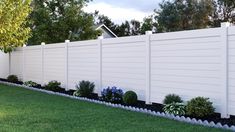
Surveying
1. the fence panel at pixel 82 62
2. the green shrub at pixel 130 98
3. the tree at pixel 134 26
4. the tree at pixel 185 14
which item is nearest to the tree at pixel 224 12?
the tree at pixel 185 14

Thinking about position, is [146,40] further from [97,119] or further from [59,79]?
[59,79]

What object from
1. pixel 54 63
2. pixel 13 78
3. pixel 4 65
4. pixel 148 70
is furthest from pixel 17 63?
pixel 148 70

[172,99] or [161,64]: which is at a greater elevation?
[161,64]

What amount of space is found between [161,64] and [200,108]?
231cm

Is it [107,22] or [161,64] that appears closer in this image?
[161,64]

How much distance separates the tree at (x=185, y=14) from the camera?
36125 millimetres

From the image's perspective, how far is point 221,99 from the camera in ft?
29.5

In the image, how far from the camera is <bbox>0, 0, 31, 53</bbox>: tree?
1577 centimetres

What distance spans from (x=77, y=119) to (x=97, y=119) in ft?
1.48

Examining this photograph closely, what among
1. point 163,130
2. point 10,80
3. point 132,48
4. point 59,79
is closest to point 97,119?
point 163,130

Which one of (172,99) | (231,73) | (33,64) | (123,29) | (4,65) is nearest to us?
(231,73)

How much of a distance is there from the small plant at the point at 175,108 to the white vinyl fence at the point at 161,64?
1.55ft

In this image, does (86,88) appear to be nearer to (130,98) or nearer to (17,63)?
(130,98)

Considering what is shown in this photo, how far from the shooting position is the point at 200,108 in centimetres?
898
